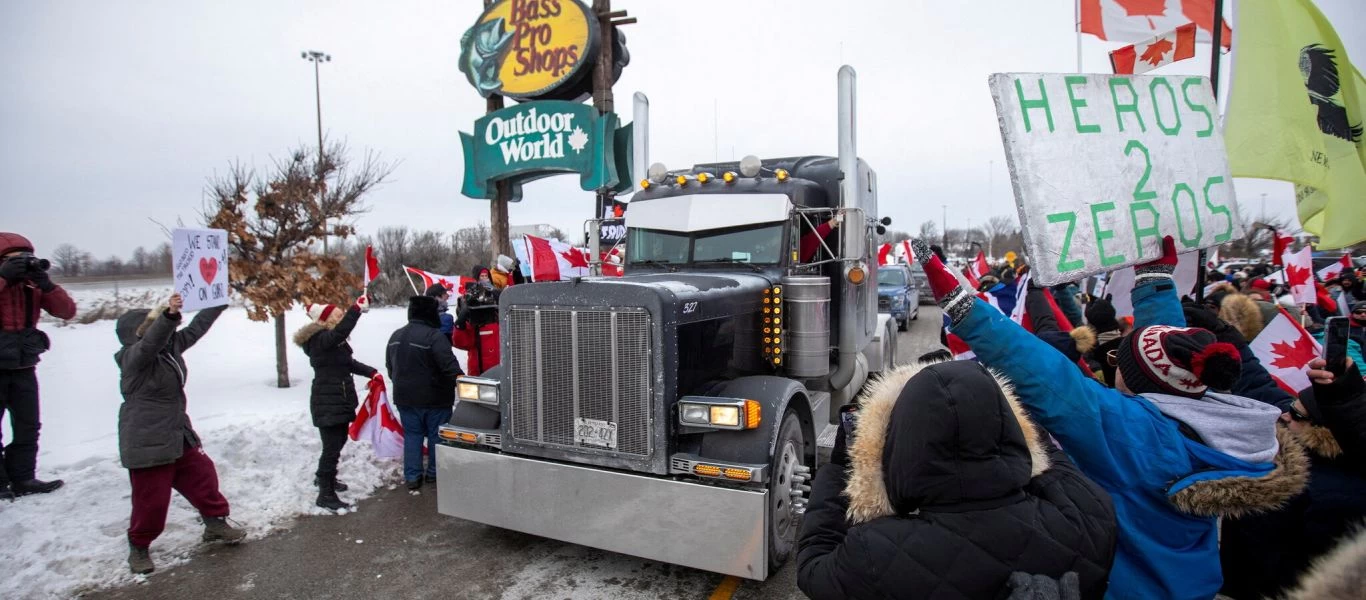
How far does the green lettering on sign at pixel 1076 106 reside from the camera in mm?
3025

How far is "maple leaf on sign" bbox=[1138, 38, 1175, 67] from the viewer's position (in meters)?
5.36

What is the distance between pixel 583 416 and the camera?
4.37 m

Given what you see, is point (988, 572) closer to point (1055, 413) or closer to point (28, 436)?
point (1055, 413)

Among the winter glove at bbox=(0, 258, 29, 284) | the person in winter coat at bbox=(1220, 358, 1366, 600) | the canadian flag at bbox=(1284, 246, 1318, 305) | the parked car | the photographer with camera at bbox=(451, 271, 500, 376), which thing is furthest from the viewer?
the parked car

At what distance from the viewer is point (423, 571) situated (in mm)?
4480

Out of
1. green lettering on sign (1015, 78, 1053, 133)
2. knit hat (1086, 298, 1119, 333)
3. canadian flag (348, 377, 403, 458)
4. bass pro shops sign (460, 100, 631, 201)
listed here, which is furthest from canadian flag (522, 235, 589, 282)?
green lettering on sign (1015, 78, 1053, 133)

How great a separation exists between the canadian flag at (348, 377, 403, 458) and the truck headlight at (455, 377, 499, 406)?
6.46 ft

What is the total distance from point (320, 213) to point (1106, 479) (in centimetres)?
1003

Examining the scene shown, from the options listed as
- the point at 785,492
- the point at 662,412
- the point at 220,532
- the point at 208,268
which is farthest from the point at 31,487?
the point at 785,492

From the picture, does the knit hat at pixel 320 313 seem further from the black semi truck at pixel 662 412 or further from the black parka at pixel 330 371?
the black semi truck at pixel 662 412

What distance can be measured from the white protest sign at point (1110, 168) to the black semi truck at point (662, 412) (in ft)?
6.64

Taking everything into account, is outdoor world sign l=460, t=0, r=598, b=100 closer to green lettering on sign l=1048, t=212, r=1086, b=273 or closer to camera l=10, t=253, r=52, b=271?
camera l=10, t=253, r=52, b=271

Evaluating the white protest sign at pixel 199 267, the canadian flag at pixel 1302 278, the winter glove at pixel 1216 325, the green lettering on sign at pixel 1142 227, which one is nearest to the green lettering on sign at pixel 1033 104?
the green lettering on sign at pixel 1142 227

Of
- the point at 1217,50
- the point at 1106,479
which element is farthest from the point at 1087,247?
the point at 1217,50
